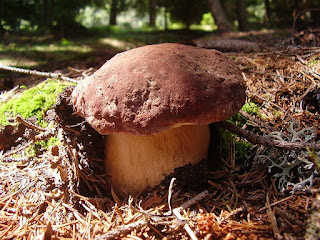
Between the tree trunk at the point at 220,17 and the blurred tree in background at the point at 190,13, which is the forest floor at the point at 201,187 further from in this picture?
the tree trunk at the point at 220,17

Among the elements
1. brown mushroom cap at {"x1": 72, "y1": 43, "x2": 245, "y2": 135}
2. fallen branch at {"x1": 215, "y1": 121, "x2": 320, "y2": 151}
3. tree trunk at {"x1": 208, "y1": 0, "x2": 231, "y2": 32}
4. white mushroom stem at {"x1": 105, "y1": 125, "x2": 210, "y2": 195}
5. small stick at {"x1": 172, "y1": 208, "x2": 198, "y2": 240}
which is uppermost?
tree trunk at {"x1": 208, "y1": 0, "x2": 231, "y2": 32}

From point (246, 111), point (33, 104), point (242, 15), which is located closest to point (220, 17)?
point (242, 15)

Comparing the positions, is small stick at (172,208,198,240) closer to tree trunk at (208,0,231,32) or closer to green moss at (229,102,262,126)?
green moss at (229,102,262,126)

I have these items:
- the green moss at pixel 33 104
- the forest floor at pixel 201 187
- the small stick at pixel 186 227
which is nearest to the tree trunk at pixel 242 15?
the forest floor at pixel 201 187

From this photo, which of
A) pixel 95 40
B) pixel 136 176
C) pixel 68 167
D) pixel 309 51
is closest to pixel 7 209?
pixel 68 167

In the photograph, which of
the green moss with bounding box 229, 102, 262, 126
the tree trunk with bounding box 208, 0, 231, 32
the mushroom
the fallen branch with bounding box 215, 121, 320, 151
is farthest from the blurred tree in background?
the mushroom

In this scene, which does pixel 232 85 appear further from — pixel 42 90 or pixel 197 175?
pixel 42 90
